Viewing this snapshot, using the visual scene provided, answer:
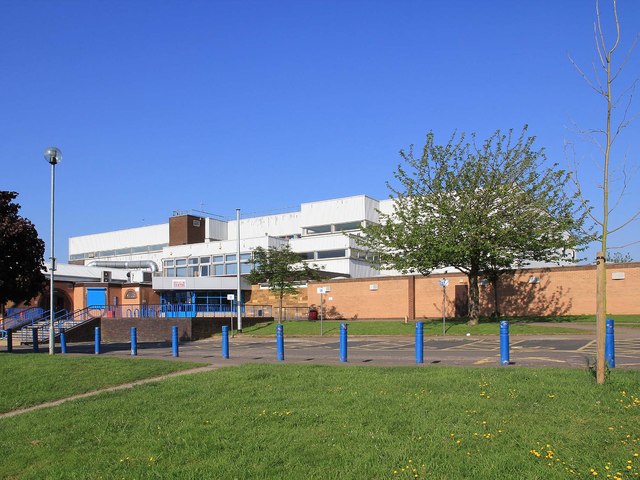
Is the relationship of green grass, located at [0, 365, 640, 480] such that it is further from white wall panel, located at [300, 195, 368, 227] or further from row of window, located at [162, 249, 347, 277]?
white wall panel, located at [300, 195, 368, 227]

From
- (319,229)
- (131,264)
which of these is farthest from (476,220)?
(131,264)

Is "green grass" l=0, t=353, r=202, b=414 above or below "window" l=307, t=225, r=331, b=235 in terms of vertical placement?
below

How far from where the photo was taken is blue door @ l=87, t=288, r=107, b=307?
52.8m

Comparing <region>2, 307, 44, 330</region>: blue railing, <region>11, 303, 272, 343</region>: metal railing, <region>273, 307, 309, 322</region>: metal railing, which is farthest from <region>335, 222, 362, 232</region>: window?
<region>2, 307, 44, 330</region>: blue railing

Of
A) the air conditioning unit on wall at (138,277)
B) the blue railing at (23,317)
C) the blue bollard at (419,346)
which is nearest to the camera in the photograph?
the blue bollard at (419,346)

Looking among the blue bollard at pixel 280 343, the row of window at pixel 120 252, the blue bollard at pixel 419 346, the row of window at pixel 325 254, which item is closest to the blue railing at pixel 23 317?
the row of window at pixel 325 254

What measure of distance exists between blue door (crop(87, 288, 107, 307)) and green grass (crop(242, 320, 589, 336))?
57.4ft

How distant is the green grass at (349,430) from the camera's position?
623 centimetres

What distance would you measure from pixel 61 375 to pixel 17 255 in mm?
10100

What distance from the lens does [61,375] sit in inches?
551

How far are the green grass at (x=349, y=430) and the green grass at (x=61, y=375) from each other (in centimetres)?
153

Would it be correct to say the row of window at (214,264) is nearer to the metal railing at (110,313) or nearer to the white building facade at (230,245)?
the white building facade at (230,245)

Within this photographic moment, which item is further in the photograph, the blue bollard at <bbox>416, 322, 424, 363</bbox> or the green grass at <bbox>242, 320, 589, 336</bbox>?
the green grass at <bbox>242, 320, 589, 336</bbox>

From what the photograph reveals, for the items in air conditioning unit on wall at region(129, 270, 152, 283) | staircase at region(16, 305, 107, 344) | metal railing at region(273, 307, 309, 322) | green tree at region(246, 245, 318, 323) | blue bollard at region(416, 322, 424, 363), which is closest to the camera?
blue bollard at region(416, 322, 424, 363)
